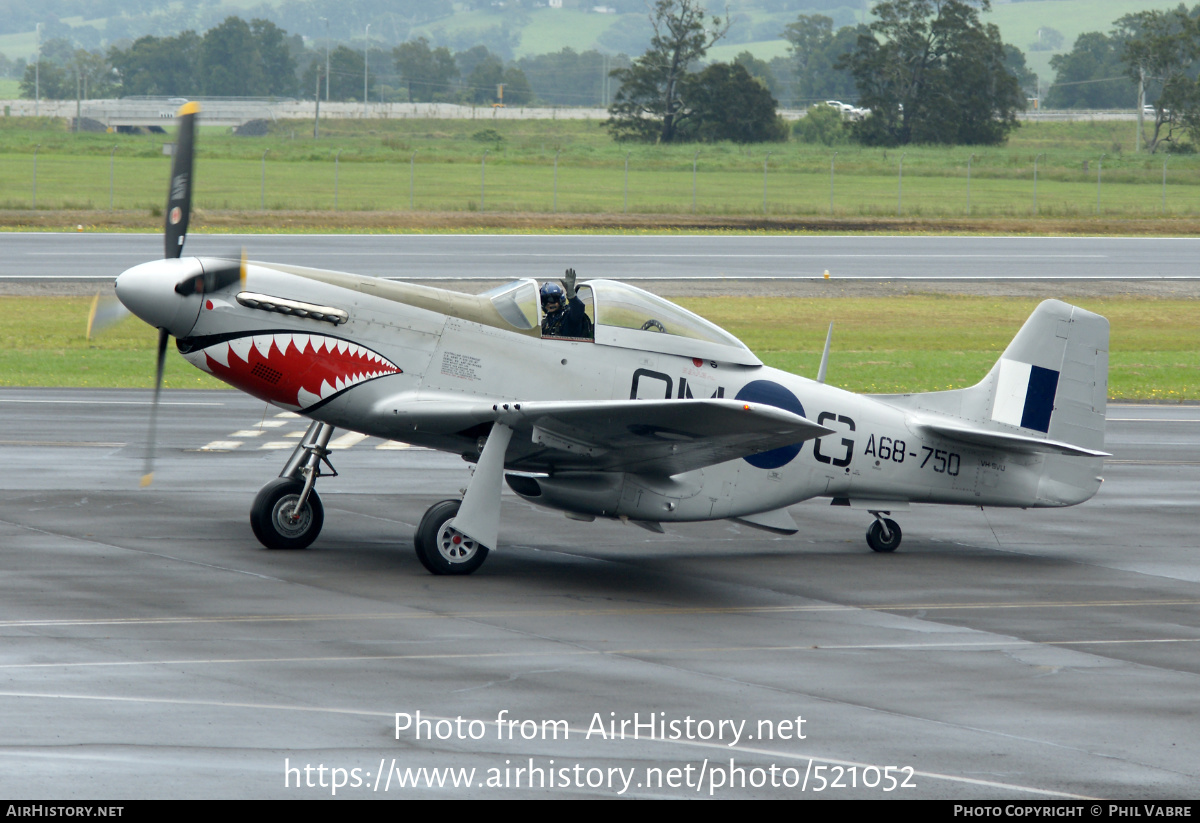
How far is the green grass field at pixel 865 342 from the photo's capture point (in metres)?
27.0

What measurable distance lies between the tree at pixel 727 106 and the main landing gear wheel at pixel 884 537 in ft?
283

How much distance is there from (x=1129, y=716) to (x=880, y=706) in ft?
5.41

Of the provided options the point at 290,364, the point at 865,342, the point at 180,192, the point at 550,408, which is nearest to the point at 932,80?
the point at 865,342

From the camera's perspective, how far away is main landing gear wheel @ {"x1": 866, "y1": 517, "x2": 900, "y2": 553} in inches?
593

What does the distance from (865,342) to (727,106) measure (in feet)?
226

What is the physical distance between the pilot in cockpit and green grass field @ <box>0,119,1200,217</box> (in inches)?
1776

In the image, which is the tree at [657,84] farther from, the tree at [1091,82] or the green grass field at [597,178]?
the tree at [1091,82]

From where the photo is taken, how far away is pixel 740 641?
36.5 feet

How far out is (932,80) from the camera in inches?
3888

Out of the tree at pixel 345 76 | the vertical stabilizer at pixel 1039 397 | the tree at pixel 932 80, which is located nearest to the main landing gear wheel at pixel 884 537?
the vertical stabilizer at pixel 1039 397

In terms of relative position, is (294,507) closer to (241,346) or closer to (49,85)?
(241,346)
